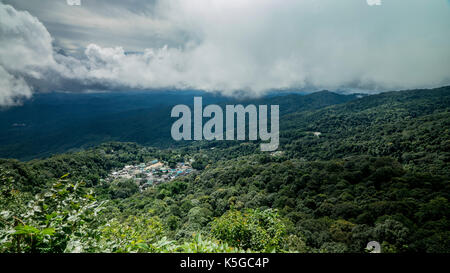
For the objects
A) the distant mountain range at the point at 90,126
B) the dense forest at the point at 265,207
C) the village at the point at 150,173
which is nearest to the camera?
the dense forest at the point at 265,207

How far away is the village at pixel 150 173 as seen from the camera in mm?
61344

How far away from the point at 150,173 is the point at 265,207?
59678 mm

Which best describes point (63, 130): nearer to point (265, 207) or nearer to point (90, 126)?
point (90, 126)

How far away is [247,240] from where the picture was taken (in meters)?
4.70

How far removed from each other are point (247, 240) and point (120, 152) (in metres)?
96.0

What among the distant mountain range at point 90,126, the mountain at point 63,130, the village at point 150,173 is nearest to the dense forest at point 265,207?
the village at point 150,173

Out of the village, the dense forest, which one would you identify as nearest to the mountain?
the village

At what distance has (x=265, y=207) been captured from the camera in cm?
1944

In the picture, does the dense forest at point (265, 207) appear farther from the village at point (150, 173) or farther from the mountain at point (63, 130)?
the mountain at point (63, 130)

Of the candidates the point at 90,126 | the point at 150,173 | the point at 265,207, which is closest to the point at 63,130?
the point at 90,126

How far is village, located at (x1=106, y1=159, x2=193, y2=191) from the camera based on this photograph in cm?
6134

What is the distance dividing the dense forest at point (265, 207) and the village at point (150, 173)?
6.73 meters

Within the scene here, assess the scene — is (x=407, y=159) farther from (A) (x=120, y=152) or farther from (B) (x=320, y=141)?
(A) (x=120, y=152)
